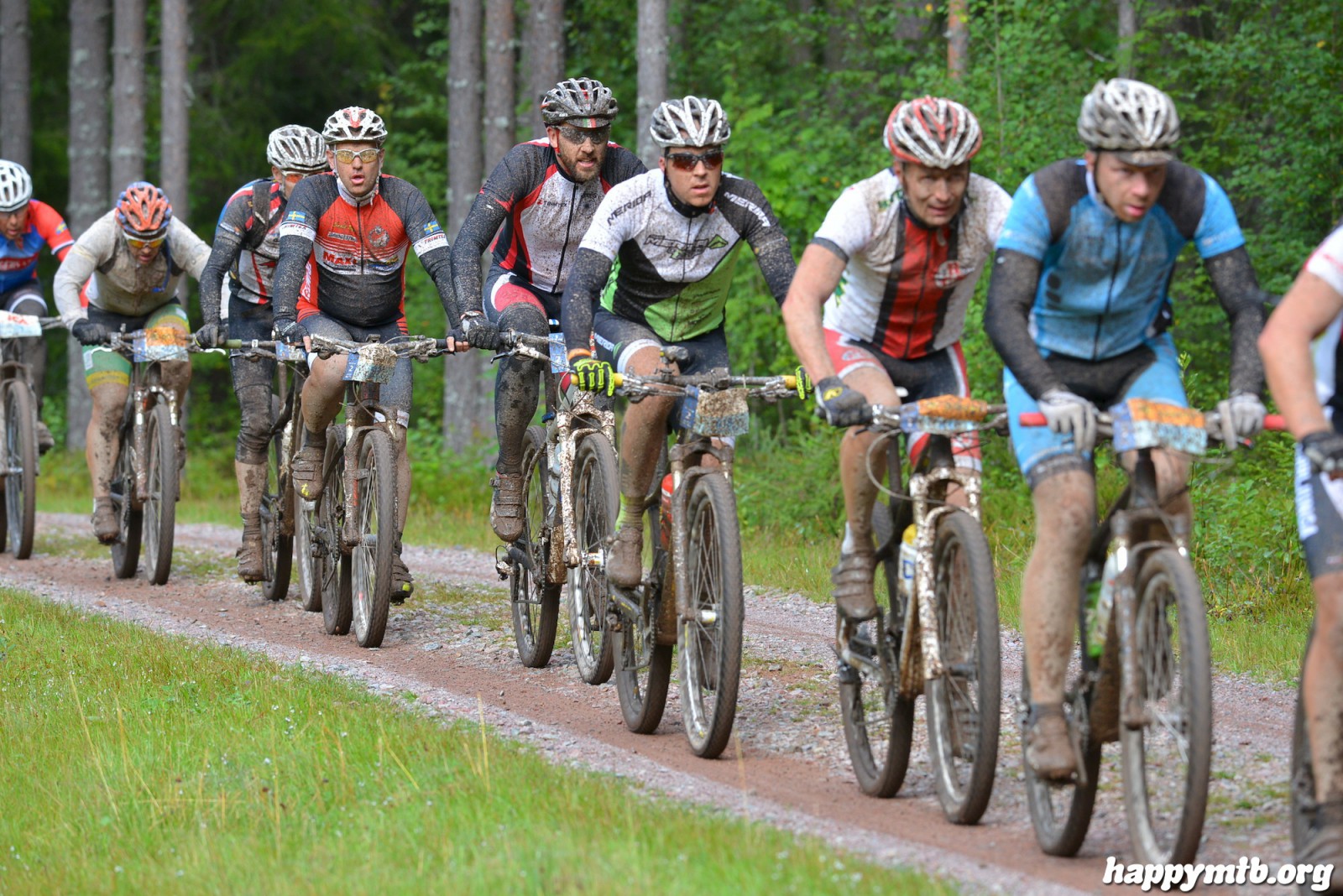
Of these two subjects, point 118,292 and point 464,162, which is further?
point 464,162

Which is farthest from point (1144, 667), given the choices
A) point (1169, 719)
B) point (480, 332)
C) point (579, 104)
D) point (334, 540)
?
point (334, 540)

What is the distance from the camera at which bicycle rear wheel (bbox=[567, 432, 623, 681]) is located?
7.79 meters

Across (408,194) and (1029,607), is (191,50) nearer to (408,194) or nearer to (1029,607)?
(408,194)

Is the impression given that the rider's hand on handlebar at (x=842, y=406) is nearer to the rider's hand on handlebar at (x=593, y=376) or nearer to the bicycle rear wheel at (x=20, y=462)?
the rider's hand on handlebar at (x=593, y=376)

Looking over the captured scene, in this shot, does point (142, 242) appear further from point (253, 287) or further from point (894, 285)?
point (894, 285)

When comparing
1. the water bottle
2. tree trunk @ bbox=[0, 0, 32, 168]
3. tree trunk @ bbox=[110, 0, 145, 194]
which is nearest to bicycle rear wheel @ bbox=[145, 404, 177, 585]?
the water bottle

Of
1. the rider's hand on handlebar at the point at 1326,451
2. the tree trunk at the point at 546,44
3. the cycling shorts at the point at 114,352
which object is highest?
the tree trunk at the point at 546,44

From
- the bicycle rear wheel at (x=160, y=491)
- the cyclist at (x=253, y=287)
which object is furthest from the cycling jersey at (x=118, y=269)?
the bicycle rear wheel at (x=160, y=491)

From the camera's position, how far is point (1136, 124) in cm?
504

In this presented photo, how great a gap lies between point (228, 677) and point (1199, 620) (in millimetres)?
5174

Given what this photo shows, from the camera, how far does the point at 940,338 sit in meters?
6.42

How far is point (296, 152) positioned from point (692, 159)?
176 inches

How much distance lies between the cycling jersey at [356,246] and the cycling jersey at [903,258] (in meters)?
3.78

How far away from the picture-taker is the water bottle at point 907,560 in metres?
5.77
